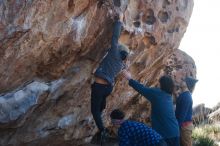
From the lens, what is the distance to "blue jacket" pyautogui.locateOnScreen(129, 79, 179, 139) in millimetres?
7906

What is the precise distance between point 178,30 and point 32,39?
15.5 ft

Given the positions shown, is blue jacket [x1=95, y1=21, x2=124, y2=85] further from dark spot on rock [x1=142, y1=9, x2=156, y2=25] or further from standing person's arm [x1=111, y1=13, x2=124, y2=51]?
dark spot on rock [x1=142, y1=9, x2=156, y2=25]

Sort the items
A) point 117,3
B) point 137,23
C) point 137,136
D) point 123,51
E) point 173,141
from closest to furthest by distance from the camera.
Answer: point 137,136
point 173,141
point 123,51
point 117,3
point 137,23

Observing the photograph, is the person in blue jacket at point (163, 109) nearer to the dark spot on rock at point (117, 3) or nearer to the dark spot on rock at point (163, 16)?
the dark spot on rock at point (117, 3)

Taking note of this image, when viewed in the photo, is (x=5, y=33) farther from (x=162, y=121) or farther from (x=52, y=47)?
(x=162, y=121)

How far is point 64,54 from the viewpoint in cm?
934

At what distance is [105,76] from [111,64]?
13.9 inches

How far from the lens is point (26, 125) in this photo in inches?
384

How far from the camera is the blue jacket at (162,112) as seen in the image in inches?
311

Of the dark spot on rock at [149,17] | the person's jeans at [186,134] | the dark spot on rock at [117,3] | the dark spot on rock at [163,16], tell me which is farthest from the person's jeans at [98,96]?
the dark spot on rock at [163,16]

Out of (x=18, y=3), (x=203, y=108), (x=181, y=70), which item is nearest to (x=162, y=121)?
(x=18, y=3)

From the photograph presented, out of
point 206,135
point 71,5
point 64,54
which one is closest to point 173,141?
point 64,54

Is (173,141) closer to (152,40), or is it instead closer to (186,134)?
(186,134)

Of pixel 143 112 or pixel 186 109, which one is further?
pixel 143 112
